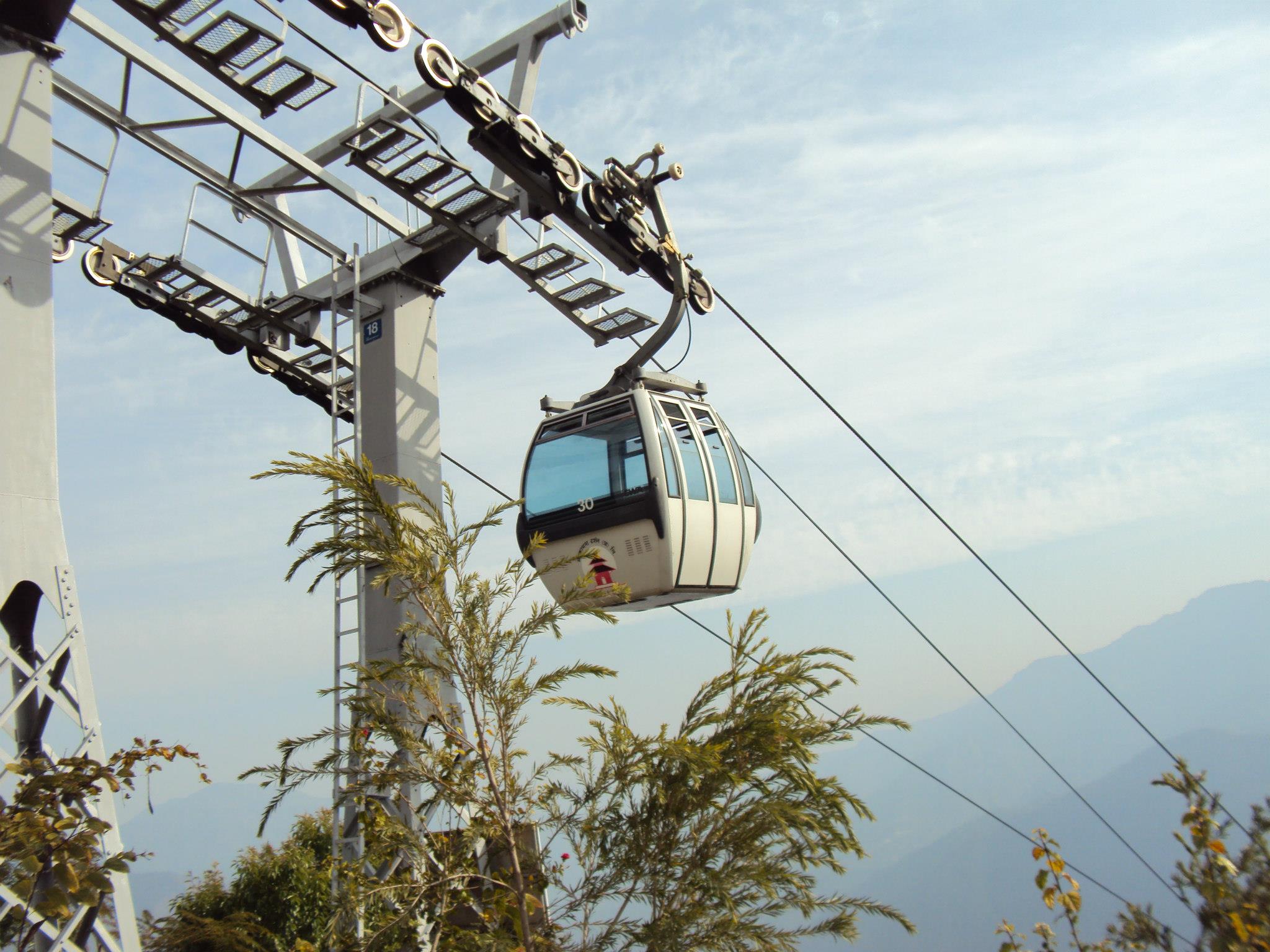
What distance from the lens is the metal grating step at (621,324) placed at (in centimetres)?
1005

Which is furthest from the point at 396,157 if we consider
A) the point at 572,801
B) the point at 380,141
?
the point at 572,801

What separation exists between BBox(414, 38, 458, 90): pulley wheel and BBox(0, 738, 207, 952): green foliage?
173 inches

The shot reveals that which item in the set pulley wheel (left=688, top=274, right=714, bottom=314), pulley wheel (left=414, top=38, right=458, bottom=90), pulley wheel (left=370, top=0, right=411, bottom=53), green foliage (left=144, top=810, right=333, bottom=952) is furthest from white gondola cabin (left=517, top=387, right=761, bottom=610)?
green foliage (left=144, top=810, right=333, bottom=952)

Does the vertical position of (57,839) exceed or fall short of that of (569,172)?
it falls short

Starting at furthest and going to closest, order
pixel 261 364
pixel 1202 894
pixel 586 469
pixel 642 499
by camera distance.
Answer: pixel 261 364 < pixel 586 469 < pixel 642 499 < pixel 1202 894

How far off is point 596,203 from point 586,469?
2.16m

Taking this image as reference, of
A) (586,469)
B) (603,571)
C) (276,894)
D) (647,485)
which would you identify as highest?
(586,469)

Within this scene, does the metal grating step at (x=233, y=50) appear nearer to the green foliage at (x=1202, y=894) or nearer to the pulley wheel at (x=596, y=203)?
the pulley wheel at (x=596, y=203)

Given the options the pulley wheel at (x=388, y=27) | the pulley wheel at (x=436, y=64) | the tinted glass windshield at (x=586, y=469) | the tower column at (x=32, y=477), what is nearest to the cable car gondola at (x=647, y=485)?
the tinted glass windshield at (x=586, y=469)

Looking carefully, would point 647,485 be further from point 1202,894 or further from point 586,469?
point 1202,894

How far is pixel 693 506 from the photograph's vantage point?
8.73 m

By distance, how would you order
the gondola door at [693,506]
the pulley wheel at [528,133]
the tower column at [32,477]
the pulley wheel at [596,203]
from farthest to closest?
the gondola door at [693,506]
the pulley wheel at [596,203]
the pulley wheel at [528,133]
the tower column at [32,477]

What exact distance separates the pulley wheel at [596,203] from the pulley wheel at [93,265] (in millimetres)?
4600

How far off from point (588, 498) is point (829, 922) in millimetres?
4728
